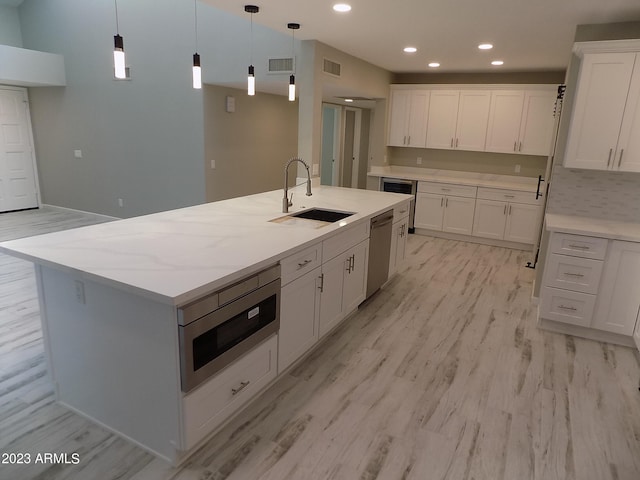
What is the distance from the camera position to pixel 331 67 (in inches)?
191

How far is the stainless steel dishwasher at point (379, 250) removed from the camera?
379cm

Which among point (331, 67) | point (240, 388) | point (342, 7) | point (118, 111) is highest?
point (342, 7)

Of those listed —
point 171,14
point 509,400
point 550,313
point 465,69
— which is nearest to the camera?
point 509,400

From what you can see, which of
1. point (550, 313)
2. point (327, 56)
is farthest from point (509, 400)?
point (327, 56)

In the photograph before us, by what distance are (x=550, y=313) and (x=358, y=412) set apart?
2.04m

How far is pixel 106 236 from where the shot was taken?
243 centimetres

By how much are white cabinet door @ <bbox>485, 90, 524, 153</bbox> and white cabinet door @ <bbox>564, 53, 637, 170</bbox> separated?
2830 millimetres

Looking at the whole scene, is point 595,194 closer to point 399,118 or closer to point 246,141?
point 399,118

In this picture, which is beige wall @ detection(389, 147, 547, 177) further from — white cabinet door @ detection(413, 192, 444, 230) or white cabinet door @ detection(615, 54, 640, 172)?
white cabinet door @ detection(615, 54, 640, 172)

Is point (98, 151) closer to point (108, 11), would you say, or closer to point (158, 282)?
point (108, 11)

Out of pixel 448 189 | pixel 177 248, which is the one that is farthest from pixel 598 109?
pixel 177 248

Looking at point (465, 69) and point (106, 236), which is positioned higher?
point (465, 69)

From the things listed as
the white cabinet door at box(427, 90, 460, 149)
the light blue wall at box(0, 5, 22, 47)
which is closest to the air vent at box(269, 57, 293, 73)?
the white cabinet door at box(427, 90, 460, 149)

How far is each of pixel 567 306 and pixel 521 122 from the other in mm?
3505
